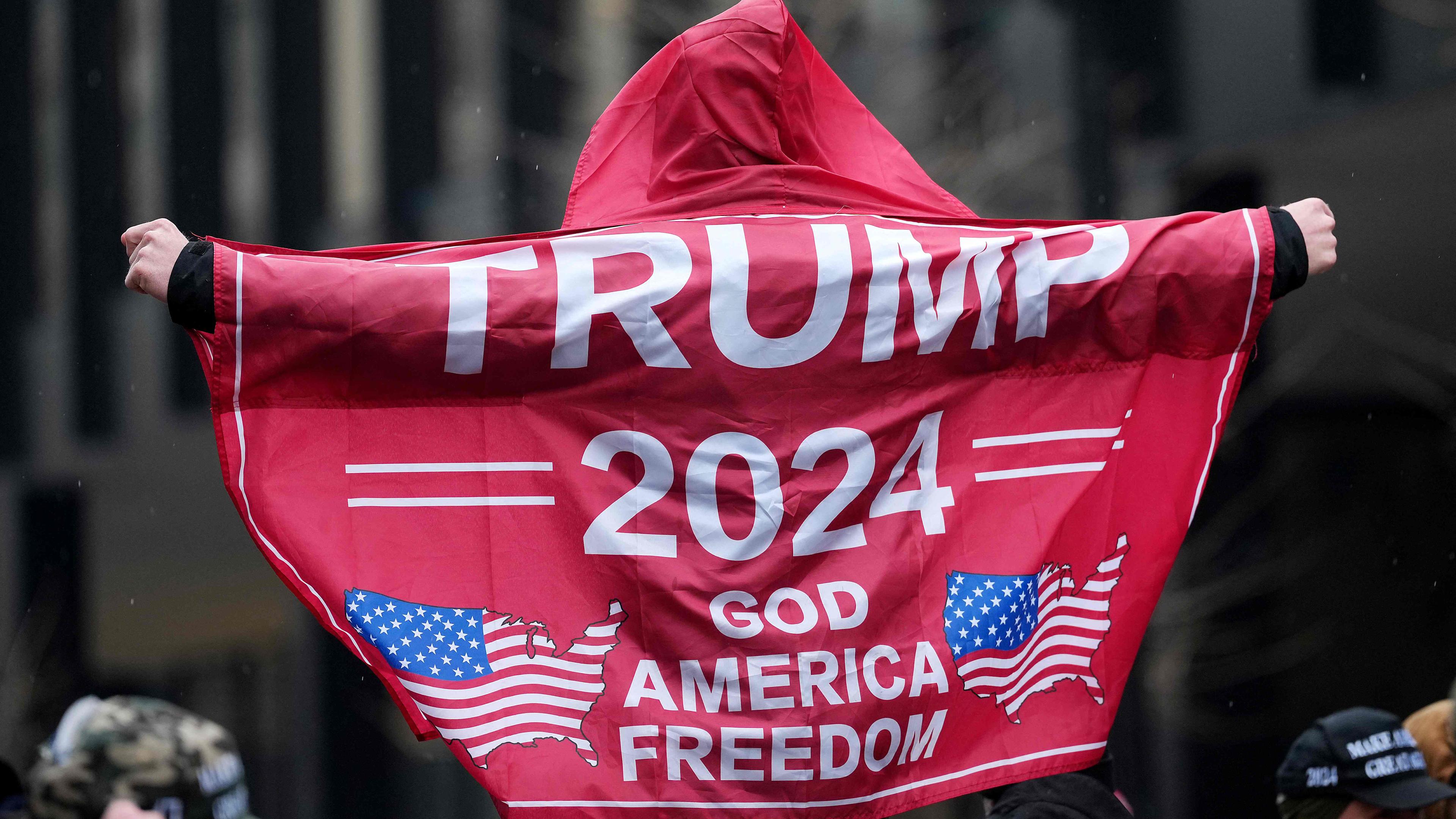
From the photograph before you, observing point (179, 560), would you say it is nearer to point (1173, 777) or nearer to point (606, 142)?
point (606, 142)

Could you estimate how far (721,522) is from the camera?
2.60 m

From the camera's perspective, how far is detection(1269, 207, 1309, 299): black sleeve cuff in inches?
106

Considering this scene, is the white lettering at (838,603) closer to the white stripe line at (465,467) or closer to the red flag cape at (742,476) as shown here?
the red flag cape at (742,476)

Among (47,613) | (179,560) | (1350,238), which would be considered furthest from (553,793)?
(1350,238)

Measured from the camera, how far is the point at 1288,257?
2.69m

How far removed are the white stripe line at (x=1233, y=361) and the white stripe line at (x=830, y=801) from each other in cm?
55

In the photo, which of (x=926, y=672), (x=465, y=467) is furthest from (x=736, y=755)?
(x=465, y=467)

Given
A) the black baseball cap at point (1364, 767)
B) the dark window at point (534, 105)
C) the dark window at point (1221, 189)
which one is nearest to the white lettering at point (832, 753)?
the black baseball cap at point (1364, 767)

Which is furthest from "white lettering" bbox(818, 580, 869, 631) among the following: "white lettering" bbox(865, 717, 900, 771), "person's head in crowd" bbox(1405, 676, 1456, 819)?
"person's head in crowd" bbox(1405, 676, 1456, 819)

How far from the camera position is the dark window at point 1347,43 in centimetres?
491

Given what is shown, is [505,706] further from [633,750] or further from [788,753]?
[788,753]

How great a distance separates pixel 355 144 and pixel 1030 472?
3314 mm

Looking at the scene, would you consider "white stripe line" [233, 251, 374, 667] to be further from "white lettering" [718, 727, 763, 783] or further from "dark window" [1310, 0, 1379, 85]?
"dark window" [1310, 0, 1379, 85]

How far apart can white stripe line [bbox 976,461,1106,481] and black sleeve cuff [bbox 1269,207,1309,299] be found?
539mm
